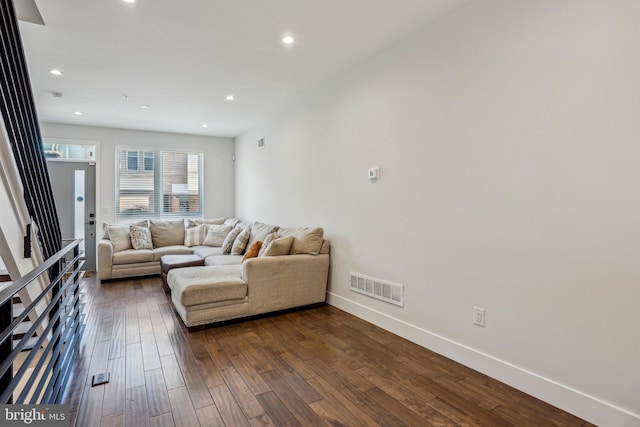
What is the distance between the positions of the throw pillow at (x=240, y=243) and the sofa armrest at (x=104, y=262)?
1.97 m

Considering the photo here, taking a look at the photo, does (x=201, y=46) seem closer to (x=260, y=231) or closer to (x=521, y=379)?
(x=260, y=231)

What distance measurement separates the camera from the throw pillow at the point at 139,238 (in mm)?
5844

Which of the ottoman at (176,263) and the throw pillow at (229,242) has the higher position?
the throw pillow at (229,242)

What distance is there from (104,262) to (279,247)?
129 inches

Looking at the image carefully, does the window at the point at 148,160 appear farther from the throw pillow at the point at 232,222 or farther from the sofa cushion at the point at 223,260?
the sofa cushion at the point at 223,260

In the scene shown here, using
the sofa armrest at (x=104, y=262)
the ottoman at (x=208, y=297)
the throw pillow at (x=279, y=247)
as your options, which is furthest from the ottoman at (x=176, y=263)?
the throw pillow at (x=279, y=247)

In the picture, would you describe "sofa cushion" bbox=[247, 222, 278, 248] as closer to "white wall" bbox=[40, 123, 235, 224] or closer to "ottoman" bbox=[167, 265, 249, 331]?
"ottoman" bbox=[167, 265, 249, 331]

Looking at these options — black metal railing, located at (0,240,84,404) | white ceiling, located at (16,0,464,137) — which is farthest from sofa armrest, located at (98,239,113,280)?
black metal railing, located at (0,240,84,404)

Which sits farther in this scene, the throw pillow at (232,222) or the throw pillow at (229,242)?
the throw pillow at (232,222)

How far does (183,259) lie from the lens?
4.89 metres

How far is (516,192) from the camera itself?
2291 mm

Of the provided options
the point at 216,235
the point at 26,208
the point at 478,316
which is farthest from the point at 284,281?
the point at 216,235

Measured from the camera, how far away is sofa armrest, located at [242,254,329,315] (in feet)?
11.8

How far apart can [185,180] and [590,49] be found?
22.5ft
